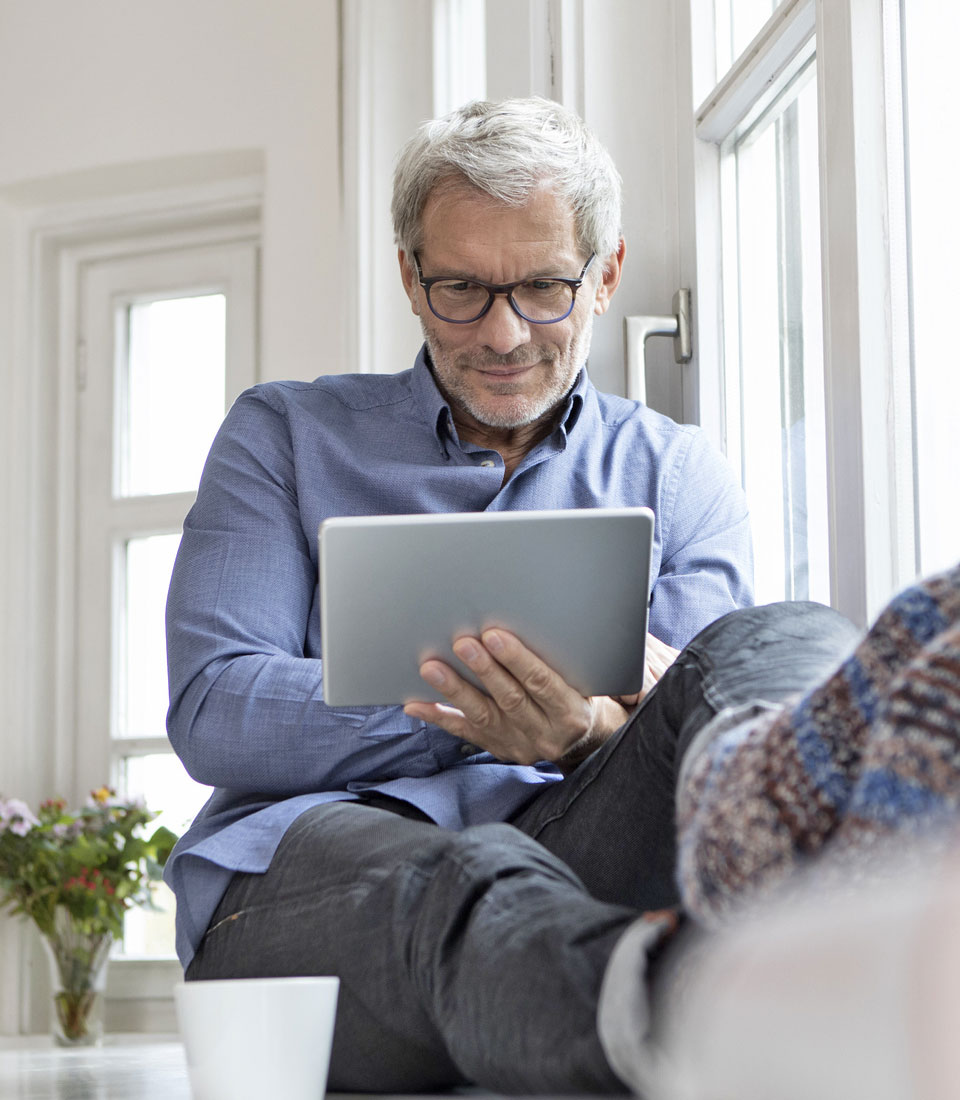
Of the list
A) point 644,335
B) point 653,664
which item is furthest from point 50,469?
point 653,664

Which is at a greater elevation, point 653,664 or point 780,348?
point 780,348

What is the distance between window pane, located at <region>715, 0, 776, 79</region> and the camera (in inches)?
66.8

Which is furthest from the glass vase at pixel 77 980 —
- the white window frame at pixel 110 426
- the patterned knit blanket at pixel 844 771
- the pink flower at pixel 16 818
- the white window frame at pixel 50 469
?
the patterned knit blanket at pixel 844 771

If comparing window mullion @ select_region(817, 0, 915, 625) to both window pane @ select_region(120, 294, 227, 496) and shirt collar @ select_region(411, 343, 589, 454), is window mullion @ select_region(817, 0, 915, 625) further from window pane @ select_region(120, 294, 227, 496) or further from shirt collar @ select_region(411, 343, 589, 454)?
window pane @ select_region(120, 294, 227, 496)

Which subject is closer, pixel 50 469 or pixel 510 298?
pixel 510 298

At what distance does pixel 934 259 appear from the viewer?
1.27 meters

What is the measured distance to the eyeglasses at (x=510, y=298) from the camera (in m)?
1.49

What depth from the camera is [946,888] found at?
51 centimetres

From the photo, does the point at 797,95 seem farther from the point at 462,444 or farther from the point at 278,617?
the point at 278,617

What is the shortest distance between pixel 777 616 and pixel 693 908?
1.22ft

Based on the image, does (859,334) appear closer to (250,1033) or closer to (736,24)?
(736,24)

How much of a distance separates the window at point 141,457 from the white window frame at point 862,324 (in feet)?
6.05

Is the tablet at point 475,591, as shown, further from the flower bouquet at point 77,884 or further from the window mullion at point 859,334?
the flower bouquet at point 77,884

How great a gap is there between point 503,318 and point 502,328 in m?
0.01
